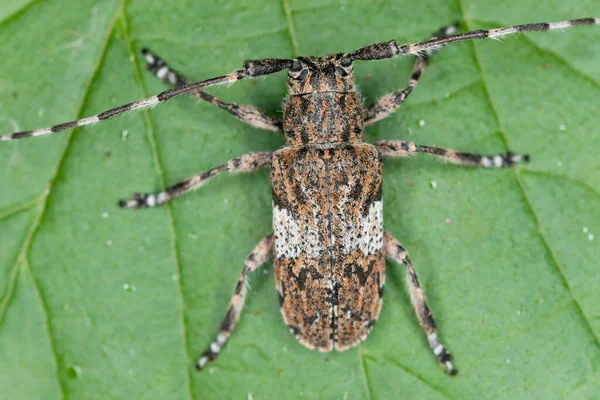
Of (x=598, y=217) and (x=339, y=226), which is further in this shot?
(x=598, y=217)

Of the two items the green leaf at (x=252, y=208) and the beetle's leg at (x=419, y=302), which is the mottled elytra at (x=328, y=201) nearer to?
the beetle's leg at (x=419, y=302)

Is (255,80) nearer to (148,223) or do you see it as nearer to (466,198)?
(148,223)

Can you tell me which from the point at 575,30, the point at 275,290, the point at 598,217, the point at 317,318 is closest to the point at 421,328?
the point at 317,318

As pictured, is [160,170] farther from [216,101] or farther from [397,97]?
[397,97]

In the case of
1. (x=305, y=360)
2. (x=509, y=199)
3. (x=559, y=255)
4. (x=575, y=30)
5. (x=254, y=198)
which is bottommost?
(x=305, y=360)

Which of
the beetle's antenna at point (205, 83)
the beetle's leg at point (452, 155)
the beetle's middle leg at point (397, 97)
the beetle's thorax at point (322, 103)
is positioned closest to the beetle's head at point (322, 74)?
the beetle's thorax at point (322, 103)

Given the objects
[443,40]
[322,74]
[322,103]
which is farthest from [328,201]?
[443,40]
